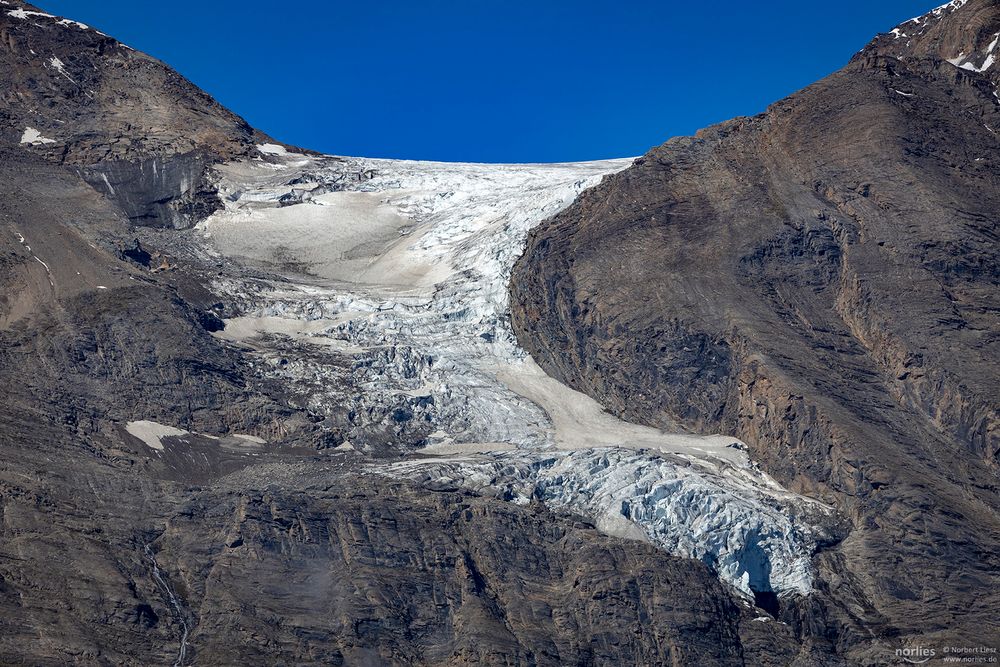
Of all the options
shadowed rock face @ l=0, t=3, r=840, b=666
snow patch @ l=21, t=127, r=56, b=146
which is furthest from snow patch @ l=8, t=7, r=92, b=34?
shadowed rock face @ l=0, t=3, r=840, b=666

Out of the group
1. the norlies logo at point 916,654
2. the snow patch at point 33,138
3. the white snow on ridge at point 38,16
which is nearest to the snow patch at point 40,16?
the white snow on ridge at point 38,16

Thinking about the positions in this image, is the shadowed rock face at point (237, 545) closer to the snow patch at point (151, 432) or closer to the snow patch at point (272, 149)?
the snow patch at point (151, 432)

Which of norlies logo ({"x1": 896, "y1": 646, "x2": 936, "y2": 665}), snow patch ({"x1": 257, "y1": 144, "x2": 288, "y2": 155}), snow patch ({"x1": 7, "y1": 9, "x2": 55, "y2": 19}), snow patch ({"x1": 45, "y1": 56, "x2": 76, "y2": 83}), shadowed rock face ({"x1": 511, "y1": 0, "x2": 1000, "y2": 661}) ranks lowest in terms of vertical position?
norlies logo ({"x1": 896, "y1": 646, "x2": 936, "y2": 665})

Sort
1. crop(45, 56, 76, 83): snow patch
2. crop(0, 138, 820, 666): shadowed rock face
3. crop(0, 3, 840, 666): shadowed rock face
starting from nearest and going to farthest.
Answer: crop(0, 138, 820, 666): shadowed rock face → crop(0, 3, 840, 666): shadowed rock face → crop(45, 56, 76, 83): snow patch

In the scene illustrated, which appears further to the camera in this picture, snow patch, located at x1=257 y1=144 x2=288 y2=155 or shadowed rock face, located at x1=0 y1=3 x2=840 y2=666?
snow patch, located at x1=257 y1=144 x2=288 y2=155

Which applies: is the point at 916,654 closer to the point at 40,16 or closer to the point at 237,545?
the point at 237,545

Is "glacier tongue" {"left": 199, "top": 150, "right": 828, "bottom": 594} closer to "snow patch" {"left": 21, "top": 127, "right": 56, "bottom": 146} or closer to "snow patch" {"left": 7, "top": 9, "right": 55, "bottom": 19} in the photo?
"snow patch" {"left": 21, "top": 127, "right": 56, "bottom": 146}

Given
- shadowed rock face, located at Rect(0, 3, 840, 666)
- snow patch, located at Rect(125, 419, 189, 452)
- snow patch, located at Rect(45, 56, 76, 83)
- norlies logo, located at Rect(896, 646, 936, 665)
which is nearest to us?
shadowed rock face, located at Rect(0, 3, 840, 666)
